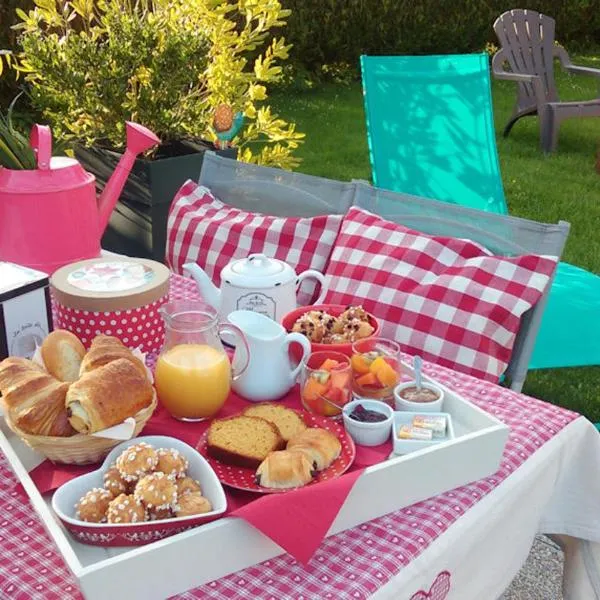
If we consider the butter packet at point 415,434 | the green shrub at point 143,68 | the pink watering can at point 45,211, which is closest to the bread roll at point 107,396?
the butter packet at point 415,434

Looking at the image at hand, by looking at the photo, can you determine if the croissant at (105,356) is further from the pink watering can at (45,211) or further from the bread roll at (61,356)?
the pink watering can at (45,211)

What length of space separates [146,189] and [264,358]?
1570 millimetres

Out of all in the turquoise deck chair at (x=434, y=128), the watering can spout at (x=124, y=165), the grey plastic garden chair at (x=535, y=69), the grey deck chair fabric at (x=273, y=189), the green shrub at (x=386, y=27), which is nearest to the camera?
the watering can spout at (x=124, y=165)

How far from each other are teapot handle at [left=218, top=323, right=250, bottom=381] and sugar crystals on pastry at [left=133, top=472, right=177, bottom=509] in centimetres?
32

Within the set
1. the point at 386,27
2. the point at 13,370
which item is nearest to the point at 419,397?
the point at 13,370

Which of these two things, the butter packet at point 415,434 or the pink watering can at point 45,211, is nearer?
the butter packet at point 415,434

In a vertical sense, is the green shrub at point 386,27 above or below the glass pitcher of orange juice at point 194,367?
above

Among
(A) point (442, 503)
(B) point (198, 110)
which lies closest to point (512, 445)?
(A) point (442, 503)

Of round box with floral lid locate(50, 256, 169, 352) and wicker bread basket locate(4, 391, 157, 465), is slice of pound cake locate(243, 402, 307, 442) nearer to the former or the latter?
wicker bread basket locate(4, 391, 157, 465)

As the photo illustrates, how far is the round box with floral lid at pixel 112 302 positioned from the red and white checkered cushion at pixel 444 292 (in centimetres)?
48

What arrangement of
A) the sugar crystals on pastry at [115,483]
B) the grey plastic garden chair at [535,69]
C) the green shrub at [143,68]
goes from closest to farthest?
the sugar crystals on pastry at [115,483] → the green shrub at [143,68] → the grey plastic garden chair at [535,69]

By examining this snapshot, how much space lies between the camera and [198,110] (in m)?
2.87

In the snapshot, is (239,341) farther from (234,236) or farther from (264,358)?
(234,236)

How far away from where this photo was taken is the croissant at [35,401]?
1040 mm
